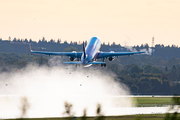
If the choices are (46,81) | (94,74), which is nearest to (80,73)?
(94,74)

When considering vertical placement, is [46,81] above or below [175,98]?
below

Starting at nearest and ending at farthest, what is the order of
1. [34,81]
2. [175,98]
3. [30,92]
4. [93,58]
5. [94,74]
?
[175,98] → [93,58] → [30,92] → [34,81] → [94,74]

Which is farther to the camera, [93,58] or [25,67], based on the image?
[25,67]

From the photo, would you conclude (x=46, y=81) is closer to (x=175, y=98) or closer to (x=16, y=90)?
(x=16, y=90)

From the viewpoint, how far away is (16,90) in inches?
6368

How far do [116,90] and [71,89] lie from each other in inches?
1181

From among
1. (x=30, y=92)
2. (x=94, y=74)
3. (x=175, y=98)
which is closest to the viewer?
(x=175, y=98)

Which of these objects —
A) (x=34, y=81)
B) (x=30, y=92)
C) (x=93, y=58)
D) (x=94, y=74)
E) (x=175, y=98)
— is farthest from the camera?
(x=94, y=74)

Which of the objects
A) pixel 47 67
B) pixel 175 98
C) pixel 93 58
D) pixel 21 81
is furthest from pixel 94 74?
pixel 175 98

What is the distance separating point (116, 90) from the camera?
7525 inches

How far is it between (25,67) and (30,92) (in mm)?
27321

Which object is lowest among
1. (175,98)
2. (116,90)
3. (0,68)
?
(116,90)

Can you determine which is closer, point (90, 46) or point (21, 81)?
point (90, 46)

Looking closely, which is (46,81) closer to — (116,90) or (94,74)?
(94,74)
